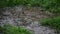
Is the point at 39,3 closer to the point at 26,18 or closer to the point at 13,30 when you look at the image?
the point at 26,18

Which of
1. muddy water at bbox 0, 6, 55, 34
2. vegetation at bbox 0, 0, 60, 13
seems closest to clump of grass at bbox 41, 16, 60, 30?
muddy water at bbox 0, 6, 55, 34

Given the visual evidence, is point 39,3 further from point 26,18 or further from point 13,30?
point 13,30

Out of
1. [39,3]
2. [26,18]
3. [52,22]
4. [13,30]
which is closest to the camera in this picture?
[13,30]

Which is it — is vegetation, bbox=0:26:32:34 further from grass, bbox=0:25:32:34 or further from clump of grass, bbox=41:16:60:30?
clump of grass, bbox=41:16:60:30

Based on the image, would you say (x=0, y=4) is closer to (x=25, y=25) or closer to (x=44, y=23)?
(x=25, y=25)

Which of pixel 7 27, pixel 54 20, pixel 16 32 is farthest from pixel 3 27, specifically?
pixel 54 20

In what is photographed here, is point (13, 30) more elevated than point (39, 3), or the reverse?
point (39, 3)

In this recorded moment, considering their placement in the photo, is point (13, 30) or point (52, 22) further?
point (52, 22)

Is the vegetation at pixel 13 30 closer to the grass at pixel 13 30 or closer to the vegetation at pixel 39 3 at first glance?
the grass at pixel 13 30

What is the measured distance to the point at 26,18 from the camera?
520 centimetres

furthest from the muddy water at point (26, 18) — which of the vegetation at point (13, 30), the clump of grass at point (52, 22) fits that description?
the vegetation at point (13, 30)

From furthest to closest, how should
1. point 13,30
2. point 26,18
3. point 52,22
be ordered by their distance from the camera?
point 26,18 → point 52,22 → point 13,30

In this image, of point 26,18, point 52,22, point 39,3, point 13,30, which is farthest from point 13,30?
point 39,3

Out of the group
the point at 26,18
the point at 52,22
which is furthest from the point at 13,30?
the point at 52,22
